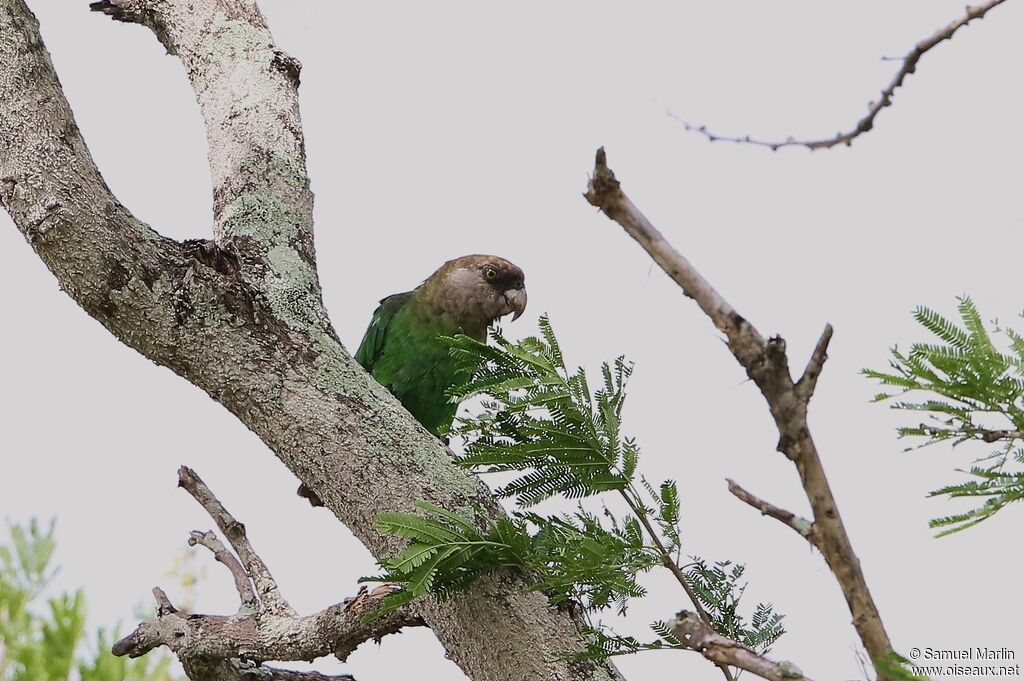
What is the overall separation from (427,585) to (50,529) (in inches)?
151

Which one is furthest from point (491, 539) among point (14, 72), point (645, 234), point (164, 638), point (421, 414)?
point (421, 414)

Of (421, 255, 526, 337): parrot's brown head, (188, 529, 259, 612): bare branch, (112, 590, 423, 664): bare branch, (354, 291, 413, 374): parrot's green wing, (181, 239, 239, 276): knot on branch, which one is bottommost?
(112, 590, 423, 664): bare branch

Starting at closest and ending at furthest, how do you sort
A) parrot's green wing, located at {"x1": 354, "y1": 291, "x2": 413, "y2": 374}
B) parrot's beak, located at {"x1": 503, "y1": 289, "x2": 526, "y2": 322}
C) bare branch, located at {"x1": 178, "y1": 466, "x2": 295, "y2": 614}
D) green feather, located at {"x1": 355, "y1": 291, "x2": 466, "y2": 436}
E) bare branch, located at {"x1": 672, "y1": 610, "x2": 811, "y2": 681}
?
bare branch, located at {"x1": 672, "y1": 610, "x2": 811, "y2": 681} < bare branch, located at {"x1": 178, "y1": 466, "x2": 295, "y2": 614} < green feather, located at {"x1": 355, "y1": 291, "x2": 466, "y2": 436} < parrot's green wing, located at {"x1": 354, "y1": 291, "x2": 413, "y2": 374} < parrot's beak, located at {"x1": 503, "y1": 289, "x2": 526, "y2": 322}

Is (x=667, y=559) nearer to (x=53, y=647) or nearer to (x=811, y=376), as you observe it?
(x=811, y=376)

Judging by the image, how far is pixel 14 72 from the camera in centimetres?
240

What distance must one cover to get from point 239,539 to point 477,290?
216 centimetres

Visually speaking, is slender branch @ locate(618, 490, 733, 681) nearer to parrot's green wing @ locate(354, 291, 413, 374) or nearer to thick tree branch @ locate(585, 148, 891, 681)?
thick tree branch @ locate(585, 148, 891, 681)

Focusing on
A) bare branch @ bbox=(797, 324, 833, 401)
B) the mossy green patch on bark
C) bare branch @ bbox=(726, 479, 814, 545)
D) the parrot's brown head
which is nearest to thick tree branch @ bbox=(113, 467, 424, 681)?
the mossy green patch on bark

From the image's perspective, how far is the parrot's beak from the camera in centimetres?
493

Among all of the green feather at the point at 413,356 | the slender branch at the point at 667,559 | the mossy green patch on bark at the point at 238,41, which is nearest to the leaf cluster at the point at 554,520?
the slender branch at the point at 667,559

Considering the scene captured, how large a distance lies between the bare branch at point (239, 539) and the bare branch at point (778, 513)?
1.81 m

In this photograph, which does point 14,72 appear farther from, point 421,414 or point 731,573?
point 421,414

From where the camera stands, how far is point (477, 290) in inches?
191

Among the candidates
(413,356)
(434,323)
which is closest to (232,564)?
(413,356)
